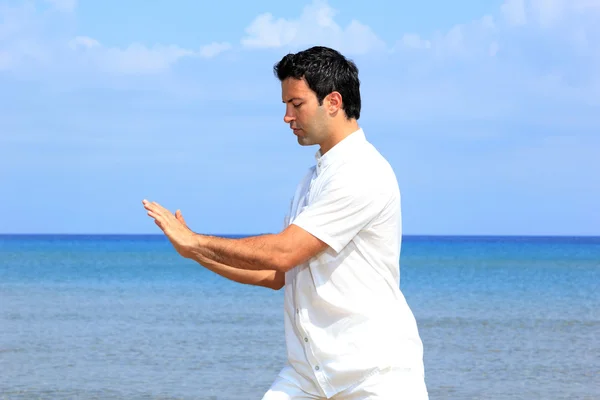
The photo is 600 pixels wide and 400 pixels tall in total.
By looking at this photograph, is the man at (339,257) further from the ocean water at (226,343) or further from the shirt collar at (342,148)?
the ocean water at (226,343)

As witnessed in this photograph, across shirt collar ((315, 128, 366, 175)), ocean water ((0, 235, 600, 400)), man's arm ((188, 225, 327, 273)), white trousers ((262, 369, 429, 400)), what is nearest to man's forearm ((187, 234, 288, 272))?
man's arm ((188, 225, 327, 273))

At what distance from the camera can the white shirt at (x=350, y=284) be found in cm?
330

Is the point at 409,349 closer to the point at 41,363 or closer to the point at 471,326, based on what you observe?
the point at 41,363

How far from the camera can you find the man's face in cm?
335

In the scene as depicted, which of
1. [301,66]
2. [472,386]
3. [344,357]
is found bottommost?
[472,386]

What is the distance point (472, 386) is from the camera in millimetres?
11117

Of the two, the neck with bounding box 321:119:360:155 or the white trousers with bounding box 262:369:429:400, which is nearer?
the white trousers with bounding box 262:369:429:400

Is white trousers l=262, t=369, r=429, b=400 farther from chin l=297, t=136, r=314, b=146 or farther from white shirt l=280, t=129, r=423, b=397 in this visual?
chin l=297, t=136, r=314, b=146

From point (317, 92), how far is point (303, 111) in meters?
0.08

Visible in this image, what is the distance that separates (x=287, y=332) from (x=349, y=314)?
0.30m

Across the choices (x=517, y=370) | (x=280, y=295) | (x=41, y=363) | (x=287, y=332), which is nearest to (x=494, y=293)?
(x=280, y=295)

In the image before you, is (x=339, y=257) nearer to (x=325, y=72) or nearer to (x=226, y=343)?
(x=325, y=72)

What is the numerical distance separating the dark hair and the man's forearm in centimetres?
56

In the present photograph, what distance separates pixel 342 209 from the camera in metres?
3.29
